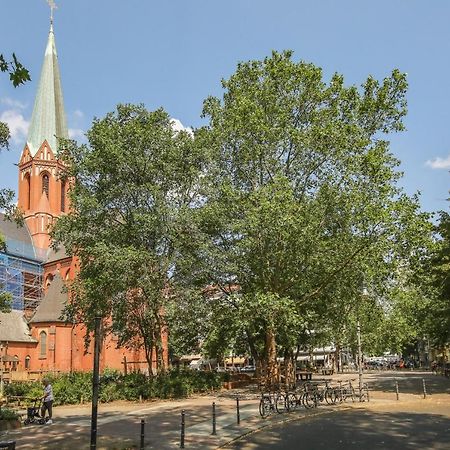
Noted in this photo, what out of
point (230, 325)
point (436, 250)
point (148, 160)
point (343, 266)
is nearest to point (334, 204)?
point (343, 266)

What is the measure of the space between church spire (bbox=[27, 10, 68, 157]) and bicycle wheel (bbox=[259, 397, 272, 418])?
66602mm

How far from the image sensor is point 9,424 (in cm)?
1762

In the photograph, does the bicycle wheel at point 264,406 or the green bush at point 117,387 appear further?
the green bush at point 117,387

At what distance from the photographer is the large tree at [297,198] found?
25.4 metres

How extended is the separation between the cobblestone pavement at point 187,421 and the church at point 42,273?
1413 centimetres

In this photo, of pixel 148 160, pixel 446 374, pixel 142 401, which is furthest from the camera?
pixel 446 374

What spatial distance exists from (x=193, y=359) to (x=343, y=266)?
222 ft

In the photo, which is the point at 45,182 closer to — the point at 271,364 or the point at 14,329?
the point at 14,329

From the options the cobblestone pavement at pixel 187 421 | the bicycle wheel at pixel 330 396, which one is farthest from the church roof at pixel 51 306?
the bicycle wheel at pixel 330 396

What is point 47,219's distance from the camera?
75000mm

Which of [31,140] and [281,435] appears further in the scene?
[31,140]

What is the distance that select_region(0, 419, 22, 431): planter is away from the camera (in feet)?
57.0

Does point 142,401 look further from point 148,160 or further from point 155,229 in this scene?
point 148,160

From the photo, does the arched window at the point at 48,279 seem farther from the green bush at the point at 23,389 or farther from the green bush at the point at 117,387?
the green bush at the point at 23,389
